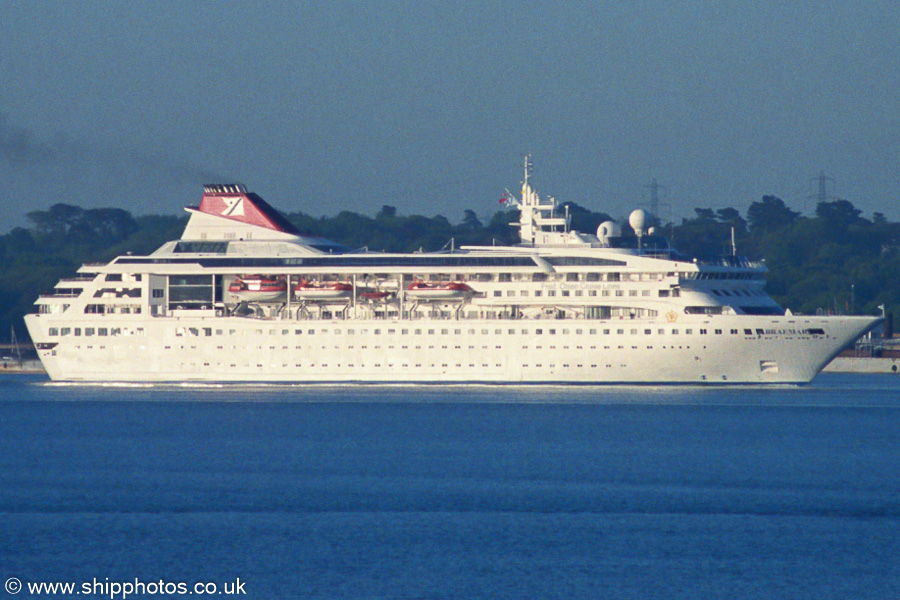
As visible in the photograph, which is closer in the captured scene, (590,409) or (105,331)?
(590,409)

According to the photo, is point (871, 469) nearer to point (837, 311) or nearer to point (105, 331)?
point (105, 331)

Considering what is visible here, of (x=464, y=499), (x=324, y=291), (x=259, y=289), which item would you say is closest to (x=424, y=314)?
(x=324, y=291)

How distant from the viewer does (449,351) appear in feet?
161

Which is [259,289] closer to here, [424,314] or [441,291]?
[424,314]

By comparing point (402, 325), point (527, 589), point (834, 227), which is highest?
point (834, 227)

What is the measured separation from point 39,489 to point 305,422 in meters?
12.5

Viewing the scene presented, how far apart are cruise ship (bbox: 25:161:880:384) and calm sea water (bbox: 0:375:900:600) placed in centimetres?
317

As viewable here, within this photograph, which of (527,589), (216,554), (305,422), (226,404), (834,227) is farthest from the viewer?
(834,227)

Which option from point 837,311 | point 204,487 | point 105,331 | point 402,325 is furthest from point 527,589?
point 837,311

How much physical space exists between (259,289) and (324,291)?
8.17ft

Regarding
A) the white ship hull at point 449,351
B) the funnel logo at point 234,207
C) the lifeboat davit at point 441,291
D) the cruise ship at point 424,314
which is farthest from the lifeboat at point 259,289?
the lifeboat davit at point 441,291

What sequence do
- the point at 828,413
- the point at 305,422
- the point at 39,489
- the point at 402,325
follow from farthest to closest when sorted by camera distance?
1. the point at 402,325
2. the point at 828,413
3. the point at 305,422
4. the point at 39,489

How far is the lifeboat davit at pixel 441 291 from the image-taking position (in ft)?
164

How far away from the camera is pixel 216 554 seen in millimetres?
22438
